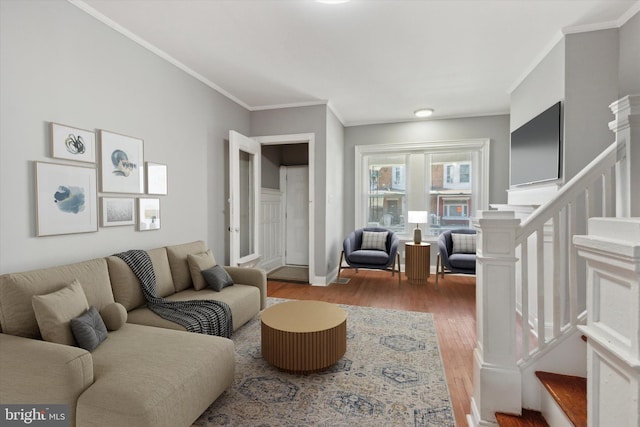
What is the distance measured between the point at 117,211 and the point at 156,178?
53cm

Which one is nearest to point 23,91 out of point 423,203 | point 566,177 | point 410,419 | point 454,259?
point 410,419

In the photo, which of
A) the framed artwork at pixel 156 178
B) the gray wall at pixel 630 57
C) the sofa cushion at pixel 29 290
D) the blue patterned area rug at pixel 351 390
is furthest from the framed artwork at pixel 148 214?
the gray wall at pixel 630 57

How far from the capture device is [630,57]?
239 cm

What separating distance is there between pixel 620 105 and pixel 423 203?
3876 mm

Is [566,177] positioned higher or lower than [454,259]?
higher

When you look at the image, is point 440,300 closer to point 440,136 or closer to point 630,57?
point 440,136

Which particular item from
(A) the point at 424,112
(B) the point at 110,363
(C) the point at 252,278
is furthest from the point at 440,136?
(B) the point at 110,363

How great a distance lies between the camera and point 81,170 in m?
2.32

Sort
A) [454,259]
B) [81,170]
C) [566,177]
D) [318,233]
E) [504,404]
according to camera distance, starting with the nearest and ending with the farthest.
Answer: [504,404]
[81,170]
[566,177]
[454,259]
[318,233]

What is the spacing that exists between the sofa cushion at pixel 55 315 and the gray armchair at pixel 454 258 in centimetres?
404

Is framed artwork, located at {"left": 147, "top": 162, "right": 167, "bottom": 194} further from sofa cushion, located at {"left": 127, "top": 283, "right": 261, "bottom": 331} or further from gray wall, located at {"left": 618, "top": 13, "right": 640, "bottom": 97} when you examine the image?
gray wall, located at {"left": 618, "top": 13, "right": 640, "bottom": 97}

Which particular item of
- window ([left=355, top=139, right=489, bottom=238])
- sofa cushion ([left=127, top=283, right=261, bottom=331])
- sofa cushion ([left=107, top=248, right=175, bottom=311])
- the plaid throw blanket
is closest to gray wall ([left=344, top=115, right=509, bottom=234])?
window ([left=355, top=139, right=489, bottom=238])

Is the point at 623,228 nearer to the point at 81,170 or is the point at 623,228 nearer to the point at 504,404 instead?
the point at 504,404

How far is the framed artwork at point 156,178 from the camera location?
2957mm
